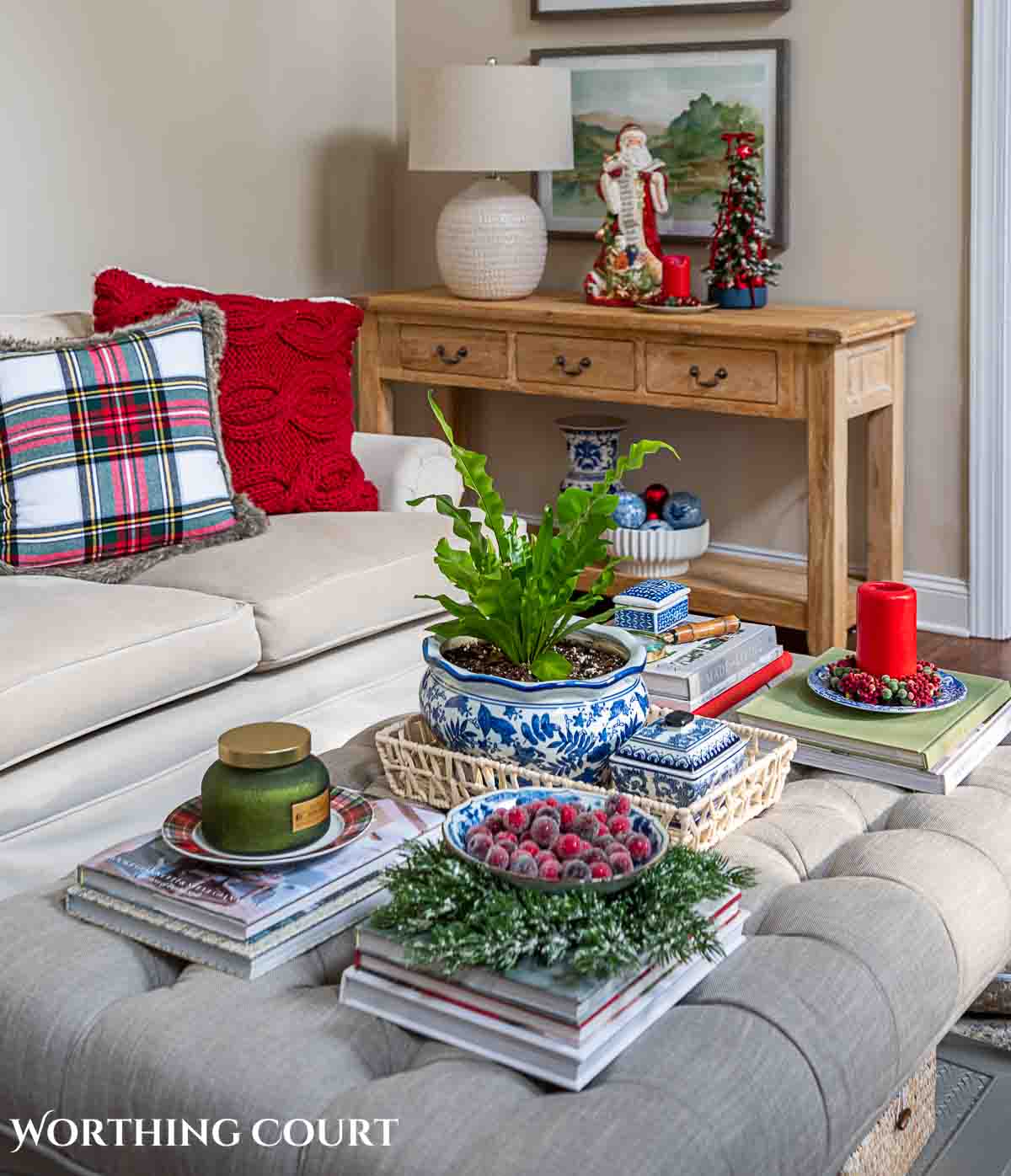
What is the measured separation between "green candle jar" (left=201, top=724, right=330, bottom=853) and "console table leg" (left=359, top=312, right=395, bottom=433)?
8.86ft

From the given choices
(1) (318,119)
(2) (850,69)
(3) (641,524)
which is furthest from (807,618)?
(1) (318,119)

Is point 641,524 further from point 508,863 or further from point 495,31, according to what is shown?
point 508,863

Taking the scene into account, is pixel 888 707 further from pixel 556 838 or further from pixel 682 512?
pixel 682 512

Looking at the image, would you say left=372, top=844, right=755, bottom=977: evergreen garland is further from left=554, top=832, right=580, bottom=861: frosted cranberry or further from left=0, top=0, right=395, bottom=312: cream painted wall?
left=0, top=0, right=395, bottom=312: cream painted wall

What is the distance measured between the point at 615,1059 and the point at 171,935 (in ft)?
1.38

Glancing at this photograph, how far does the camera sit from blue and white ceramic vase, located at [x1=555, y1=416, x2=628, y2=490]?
385cm

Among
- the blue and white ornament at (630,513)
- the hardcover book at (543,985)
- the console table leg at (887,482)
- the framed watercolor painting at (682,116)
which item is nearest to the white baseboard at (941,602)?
the console table leg at (887,482)

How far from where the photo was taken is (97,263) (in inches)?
151

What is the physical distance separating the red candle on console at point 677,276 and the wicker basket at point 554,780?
2.02m

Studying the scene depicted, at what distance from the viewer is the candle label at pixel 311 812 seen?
1.41 m

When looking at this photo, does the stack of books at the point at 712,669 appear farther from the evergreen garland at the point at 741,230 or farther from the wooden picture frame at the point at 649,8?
the wooden picture frame at the point at 649,8

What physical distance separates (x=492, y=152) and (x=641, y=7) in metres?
0.60

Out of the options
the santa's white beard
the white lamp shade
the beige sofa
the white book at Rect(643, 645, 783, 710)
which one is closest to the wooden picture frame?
the white lamp shade

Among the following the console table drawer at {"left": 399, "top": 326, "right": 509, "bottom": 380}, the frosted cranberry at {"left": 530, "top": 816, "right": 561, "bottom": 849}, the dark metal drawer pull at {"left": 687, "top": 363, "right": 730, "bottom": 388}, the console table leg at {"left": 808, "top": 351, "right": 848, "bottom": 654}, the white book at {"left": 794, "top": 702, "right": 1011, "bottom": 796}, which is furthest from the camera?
the console table drawer at {"left": 399, "top": 326, "right": 509, "bottom": 380}
